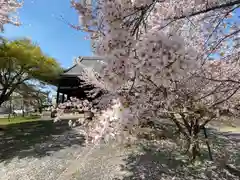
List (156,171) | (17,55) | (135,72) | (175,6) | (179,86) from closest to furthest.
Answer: (135,72)
(175,6)
(179,86)
(156,171)
(17,55)

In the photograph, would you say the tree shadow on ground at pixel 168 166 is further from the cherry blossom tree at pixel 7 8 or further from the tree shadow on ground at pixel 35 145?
the cherry blossom tree at pixel 7 8

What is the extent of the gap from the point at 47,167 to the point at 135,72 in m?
3.65

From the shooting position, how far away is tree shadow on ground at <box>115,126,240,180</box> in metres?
3.51

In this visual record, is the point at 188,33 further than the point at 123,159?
No

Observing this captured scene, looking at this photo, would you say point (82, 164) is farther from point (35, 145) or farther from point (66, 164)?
point (35, 145)

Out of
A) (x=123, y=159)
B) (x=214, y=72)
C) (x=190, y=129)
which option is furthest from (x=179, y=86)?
(x=123, y=159)

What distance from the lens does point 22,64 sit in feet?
32.5

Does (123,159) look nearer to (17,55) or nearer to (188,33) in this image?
(188,33)

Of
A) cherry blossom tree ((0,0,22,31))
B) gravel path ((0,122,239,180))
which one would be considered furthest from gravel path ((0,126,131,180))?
cherry blossom tree ((0,0,22,31))

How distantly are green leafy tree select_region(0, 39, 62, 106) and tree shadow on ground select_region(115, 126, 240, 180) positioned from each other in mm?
7393

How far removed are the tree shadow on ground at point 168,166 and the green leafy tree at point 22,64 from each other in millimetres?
7393

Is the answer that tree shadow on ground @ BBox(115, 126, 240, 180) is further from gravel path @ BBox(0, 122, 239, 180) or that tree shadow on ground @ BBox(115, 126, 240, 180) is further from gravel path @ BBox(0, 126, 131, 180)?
gravel path @ BBox(0, 126, 131, 180)

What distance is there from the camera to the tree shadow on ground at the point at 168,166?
11.5 ft

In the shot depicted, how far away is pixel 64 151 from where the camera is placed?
4832mm
